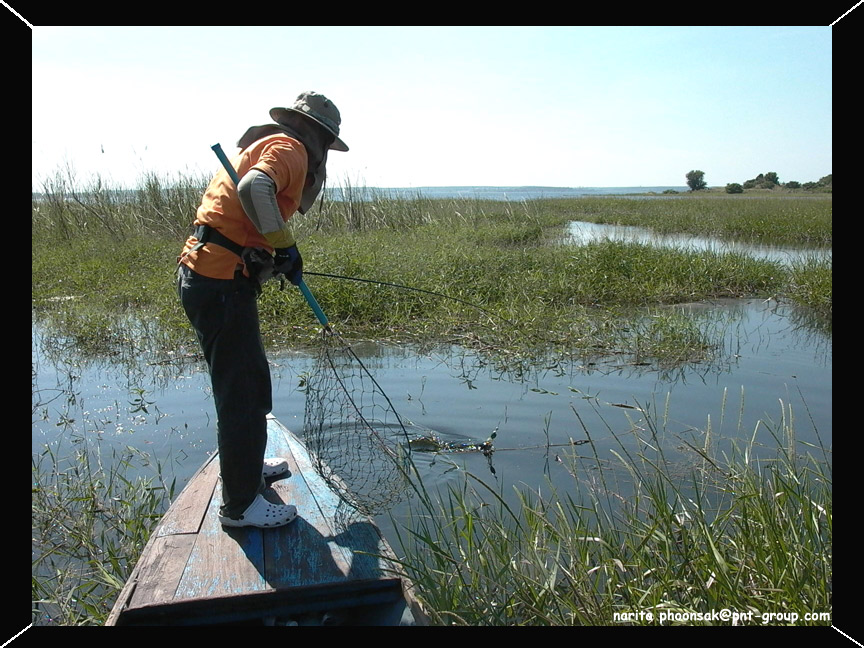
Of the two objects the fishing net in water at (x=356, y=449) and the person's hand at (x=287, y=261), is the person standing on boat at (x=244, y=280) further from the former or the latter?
the fishing net in water at (x=356, y=449)

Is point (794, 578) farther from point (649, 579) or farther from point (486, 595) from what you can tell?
point (486, 595)

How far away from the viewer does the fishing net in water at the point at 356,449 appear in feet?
11.2

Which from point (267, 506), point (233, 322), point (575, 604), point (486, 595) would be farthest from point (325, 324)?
point (575, 604)

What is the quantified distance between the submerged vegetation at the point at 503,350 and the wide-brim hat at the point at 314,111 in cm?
171

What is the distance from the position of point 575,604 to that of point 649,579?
0.43 meters

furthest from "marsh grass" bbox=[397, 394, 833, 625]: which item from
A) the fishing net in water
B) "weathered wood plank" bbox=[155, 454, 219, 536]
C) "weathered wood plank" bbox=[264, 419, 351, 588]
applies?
"weathered wood plank" bbox=[155, 454, 219, 536]

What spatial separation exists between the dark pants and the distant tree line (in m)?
42.9

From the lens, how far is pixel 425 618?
2.39m

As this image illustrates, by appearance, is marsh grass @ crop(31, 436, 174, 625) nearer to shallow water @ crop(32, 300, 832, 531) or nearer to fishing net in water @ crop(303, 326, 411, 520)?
shallow water @ crop(32, 300, 832, 531)

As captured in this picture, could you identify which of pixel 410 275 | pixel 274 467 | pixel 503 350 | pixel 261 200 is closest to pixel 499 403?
pixel 503 350

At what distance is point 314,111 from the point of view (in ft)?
Answer: 9.75

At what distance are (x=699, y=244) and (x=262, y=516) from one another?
551 inches

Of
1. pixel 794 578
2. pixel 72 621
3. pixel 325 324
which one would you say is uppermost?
pixel 325 324

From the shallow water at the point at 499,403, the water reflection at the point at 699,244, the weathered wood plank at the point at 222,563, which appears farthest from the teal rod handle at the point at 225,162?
the water reflection at the point at 699,244
